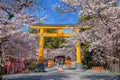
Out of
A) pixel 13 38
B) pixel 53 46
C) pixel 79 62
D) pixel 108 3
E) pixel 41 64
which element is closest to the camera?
pixel 13 38

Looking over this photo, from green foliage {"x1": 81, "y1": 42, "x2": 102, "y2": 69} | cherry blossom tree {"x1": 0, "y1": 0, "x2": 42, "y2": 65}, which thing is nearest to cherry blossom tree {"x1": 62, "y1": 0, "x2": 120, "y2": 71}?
cherry blossom tree {"x1": 0, "y1": 0, "x2": 42, "y2": 65}

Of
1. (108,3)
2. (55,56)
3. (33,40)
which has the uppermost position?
(108,3)

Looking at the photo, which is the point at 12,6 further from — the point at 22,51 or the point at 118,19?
the point at 118,19

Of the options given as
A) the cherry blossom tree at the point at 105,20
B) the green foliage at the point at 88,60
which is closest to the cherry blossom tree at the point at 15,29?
the cherry blossom tree at the point at 105,20

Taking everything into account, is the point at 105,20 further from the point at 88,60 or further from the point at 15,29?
the point at 88,60

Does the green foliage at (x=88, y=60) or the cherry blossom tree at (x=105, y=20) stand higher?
the cherry blossom tree at (x=105, y=20)

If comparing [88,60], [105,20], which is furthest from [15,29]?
[88,60]

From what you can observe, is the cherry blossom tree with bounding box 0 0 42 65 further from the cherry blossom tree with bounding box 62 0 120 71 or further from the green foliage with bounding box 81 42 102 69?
the green foliage with bounding box 81 42 102 69

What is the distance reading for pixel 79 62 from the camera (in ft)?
94.0

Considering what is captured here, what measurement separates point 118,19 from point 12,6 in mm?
6054

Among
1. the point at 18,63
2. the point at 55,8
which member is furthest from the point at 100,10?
the point at 18,63

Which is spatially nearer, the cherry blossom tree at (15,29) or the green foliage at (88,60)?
the cherry blossom tree at (15,29)

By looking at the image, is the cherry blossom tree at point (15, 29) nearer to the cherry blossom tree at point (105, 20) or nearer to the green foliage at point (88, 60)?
the cherry blossom tree at point (105, 20)

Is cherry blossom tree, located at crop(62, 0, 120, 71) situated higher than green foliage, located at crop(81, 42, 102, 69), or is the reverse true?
cherry blossom tree, located at crop(62, 0, 120, 71)
